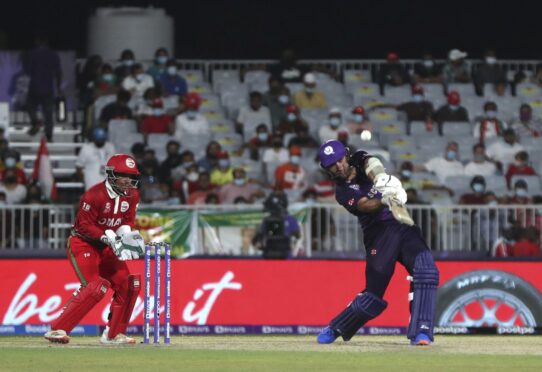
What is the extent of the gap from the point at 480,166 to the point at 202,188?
16.2ft

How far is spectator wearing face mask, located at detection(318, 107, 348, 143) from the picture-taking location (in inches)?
1088

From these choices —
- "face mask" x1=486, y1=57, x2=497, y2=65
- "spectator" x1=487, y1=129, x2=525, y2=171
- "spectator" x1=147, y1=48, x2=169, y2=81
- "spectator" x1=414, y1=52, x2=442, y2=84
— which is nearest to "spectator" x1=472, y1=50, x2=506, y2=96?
"face mask" x1=486, y1=57, x2=497, y2=65

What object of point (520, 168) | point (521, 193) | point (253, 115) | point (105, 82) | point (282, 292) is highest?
point (105, 82)

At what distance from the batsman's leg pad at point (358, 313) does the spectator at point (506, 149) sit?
1185 cm

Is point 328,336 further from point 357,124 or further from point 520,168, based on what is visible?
point 357,124

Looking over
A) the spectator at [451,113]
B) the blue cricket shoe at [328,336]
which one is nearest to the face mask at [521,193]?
the spectator at [451,113]

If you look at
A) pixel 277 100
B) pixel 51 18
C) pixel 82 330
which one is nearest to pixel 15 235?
pixel 82 330

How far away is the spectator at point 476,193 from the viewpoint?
992 inches

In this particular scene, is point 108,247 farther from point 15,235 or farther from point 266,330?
point 15,235

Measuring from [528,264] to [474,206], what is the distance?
2.71 meters

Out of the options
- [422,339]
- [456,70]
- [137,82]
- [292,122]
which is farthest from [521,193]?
[422,339]

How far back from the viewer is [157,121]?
1093 inches

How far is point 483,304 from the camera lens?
2095 cm

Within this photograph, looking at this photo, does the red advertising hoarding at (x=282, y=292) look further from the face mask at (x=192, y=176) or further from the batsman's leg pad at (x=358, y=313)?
the batsman's leg pad at (x=358, y=313)
